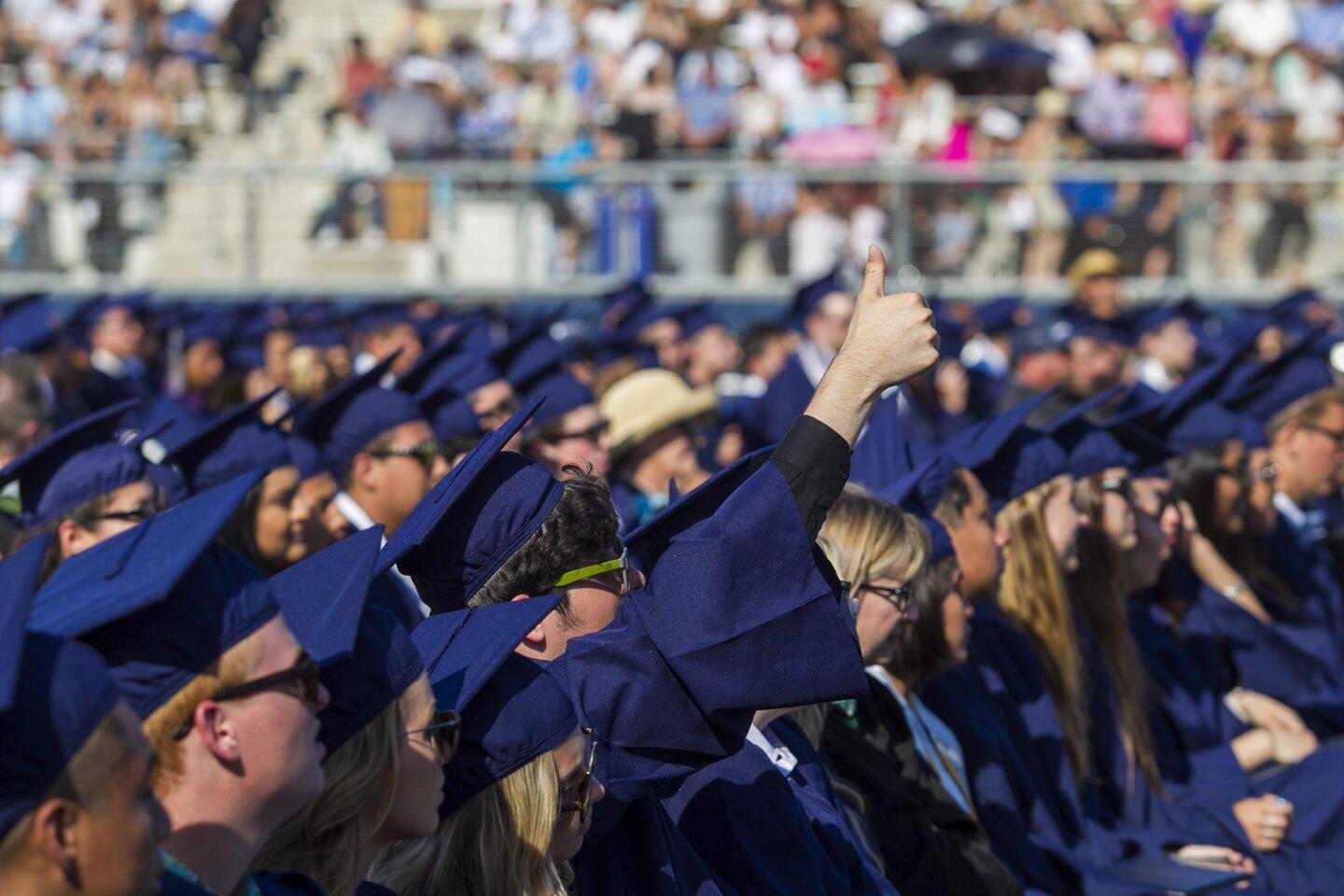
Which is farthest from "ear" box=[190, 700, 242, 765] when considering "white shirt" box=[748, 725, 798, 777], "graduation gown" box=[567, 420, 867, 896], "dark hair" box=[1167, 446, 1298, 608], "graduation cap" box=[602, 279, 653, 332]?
"graduation cap" box=[602, 279, 653, 332]

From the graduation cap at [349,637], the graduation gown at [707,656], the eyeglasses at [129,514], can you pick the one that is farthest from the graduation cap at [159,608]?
the eyeglasses at [129,514]

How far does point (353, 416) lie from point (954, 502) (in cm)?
230

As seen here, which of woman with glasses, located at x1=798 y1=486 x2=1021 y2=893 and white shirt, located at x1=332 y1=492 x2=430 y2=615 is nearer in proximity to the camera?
woman with glasses, located at x1=798 y1=486 x2=1021 y2=893

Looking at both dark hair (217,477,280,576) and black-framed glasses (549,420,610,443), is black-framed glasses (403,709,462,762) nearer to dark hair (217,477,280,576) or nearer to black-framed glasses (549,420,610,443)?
dark hair (217,477,280,576)

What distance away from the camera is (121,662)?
91.0 inches

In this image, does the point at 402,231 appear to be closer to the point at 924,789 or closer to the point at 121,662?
the point at 924,789

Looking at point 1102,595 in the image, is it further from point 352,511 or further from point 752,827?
point 752,827

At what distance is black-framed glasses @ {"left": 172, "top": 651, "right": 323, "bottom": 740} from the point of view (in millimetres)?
2328

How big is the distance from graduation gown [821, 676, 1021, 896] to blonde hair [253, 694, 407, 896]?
80.5 inches

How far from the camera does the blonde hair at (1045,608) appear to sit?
5.98 m

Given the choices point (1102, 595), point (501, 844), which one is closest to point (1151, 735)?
point (1102, 595)

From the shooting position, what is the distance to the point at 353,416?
6.86 m

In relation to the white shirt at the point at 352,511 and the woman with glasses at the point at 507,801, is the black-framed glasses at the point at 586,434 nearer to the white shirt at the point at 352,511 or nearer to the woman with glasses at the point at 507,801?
the white shirt at the point at 352,511

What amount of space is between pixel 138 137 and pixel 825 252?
21.4 feet
